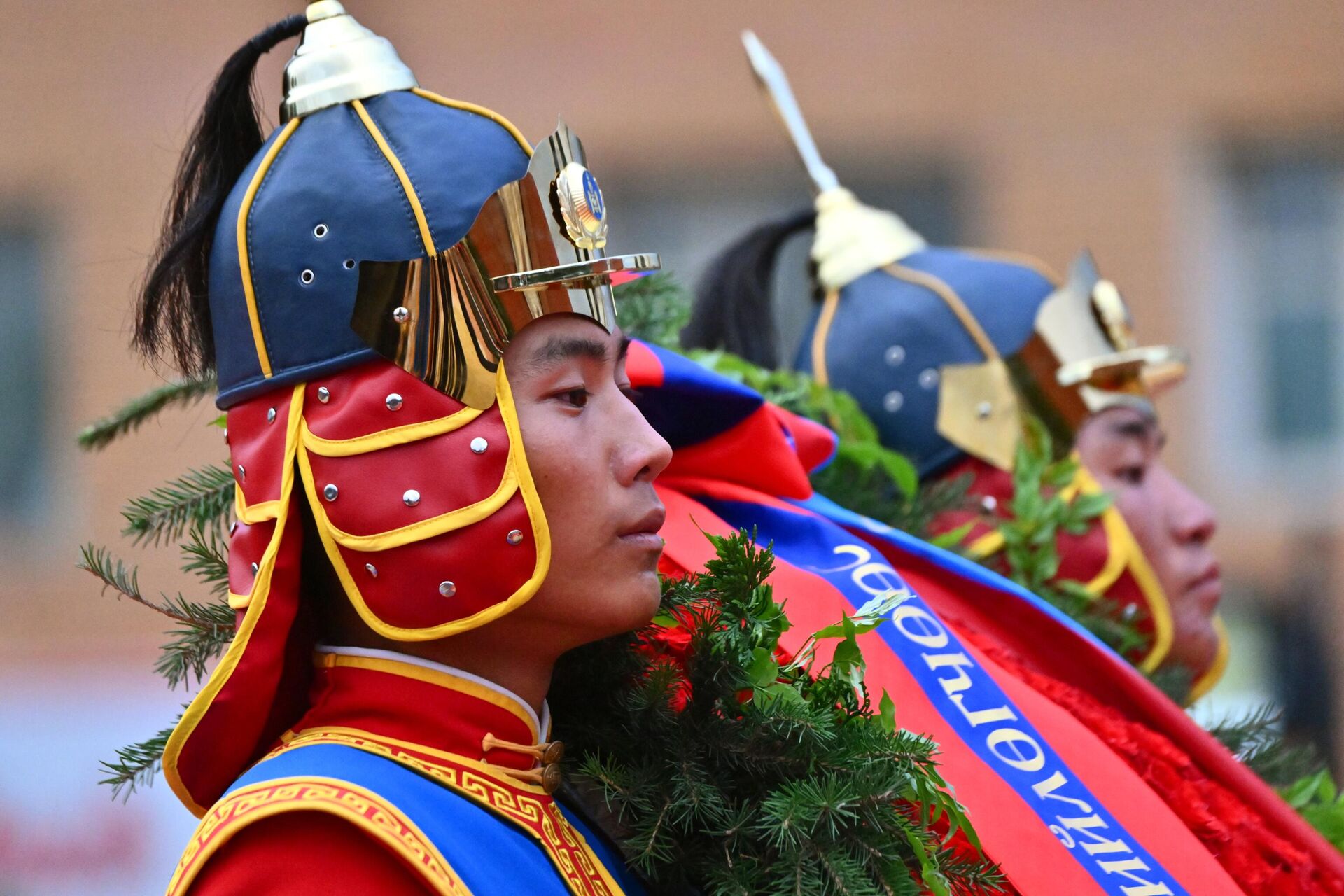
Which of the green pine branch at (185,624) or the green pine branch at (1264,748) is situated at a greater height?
the green pine branch at (185,624)

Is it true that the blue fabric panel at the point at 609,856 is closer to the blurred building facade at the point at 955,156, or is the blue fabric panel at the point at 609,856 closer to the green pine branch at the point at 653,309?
the green pine branch at the point at 653,309

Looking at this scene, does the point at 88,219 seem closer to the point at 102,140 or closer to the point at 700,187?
Answer: the point at 102,140

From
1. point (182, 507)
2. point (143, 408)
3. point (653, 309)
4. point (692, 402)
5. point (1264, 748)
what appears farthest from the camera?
point (1264, 748)

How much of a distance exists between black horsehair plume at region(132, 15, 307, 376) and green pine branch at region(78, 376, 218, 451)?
1.49 feet

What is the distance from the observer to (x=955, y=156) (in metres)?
8.82

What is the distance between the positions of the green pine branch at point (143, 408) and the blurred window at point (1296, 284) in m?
7.46

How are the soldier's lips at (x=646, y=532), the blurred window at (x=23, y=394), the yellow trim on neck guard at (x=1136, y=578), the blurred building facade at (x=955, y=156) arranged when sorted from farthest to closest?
the blurred building facade at (x=955, y=156) < the blurred window at (x=23, y=394) < the yellow trim on neck guard at (x=1136, y=578) < the soldier's lips at (x=646, y=532)

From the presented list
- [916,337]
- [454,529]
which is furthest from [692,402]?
[916,337]

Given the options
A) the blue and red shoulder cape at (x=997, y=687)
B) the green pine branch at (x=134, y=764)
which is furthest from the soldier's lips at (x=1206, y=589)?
the green pine branch at (x=134, y=764)

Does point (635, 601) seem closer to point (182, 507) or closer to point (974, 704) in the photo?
point (974, 704)

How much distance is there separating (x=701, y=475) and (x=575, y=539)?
64 centimetres

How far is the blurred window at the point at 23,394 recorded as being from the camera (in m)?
7.68

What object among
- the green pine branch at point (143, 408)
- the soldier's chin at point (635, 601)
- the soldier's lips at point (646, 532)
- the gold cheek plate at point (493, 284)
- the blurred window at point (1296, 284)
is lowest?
the blurred window at point (1296, 284)

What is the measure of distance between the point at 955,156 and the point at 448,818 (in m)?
7.72
